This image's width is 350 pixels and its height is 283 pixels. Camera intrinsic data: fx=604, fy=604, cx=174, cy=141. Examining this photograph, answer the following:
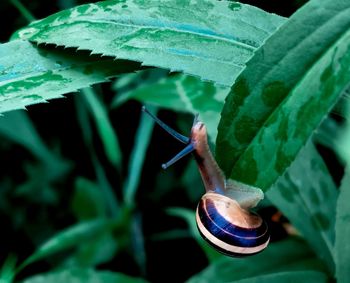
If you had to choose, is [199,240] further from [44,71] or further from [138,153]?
[44,71]

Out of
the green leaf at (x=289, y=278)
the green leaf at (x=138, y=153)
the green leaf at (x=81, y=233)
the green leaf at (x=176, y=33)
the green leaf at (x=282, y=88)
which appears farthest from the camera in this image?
the green leaf at (x=138, y=153)

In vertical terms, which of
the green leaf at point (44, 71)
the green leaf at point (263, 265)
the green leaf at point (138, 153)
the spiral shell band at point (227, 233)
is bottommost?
the green leaf at point (138, 153)

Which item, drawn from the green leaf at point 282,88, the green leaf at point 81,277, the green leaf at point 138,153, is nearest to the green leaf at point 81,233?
the green leaf at point 138,153

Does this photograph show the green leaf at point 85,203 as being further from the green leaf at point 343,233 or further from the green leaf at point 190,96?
the green leaf at point 343,233

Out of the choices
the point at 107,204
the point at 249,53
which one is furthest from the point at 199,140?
the point at 107,204

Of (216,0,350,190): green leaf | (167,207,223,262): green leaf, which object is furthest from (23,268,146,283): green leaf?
(216,0,350,190): green leaf

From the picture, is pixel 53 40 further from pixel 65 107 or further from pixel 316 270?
pixel 65 107
